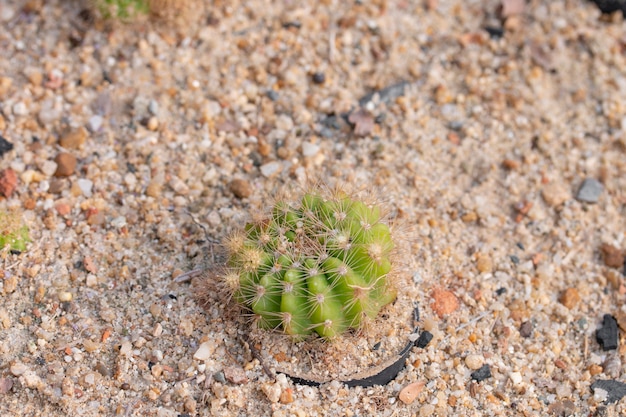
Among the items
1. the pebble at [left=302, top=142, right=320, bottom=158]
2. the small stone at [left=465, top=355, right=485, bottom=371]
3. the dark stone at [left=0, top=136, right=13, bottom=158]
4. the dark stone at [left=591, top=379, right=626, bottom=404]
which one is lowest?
the dark stone at [left=591, top=379, right=626, bottom=404]

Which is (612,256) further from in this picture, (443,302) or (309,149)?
(309,149)

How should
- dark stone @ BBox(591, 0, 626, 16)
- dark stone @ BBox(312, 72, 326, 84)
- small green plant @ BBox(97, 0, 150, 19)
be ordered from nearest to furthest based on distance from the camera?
small green plant @ BBox(97, 0, 150, 19)
dark stone @ BBox(312, 72, 326, 84)
dark stone @ BBox(591, 0, 626, 16)

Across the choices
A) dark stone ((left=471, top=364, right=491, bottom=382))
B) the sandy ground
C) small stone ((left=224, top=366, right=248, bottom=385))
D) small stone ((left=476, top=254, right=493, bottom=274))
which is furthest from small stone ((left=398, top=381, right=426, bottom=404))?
small stone ((left=476, top=254, right=493, bottom=274))

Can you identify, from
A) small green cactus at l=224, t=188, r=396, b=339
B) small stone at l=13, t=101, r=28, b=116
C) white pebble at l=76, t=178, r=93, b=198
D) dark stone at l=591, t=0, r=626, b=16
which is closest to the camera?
small green cactus at l=224, t=188, r=396, b=339

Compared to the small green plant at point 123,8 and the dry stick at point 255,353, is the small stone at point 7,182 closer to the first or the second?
the small green plant at point 123,8

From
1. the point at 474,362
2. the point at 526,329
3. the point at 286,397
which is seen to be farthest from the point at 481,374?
the point at 286,397

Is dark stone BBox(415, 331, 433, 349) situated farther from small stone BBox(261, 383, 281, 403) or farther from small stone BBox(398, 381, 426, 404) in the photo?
small stone BBox(261, 383, 281, 403)

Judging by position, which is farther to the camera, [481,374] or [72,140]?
[72,140]
